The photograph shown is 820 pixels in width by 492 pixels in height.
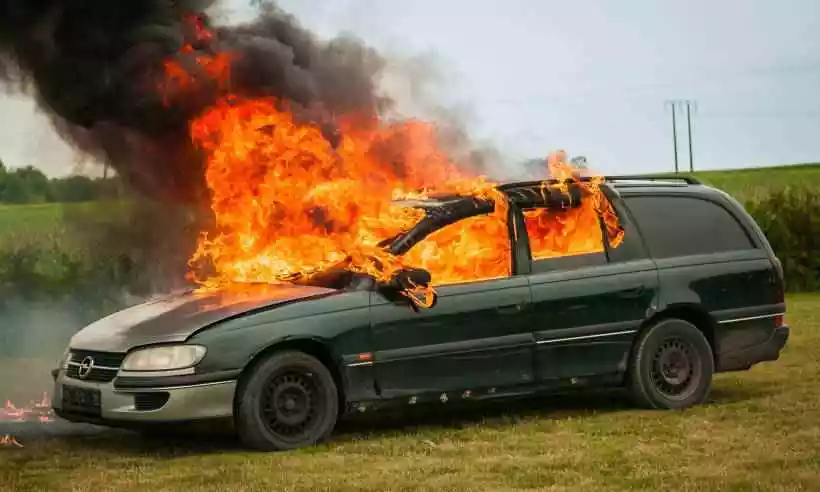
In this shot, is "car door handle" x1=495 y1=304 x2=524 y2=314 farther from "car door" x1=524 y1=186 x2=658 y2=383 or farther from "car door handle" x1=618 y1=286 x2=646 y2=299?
"car door handle" x1=618 y1=286 x2=646 y2=299

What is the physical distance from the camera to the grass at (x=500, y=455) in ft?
24.8

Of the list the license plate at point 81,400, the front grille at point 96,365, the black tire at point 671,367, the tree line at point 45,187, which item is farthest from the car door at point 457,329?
the tree line at point 45,187

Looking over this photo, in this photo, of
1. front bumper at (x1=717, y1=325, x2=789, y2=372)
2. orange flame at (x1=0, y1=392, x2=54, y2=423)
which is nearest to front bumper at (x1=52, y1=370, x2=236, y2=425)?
orange flame at (x1=0, y1=392, x2=54, y2=423)

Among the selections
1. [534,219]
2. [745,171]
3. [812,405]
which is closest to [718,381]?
[812,405]

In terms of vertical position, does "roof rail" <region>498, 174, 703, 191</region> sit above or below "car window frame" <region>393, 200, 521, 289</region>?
above

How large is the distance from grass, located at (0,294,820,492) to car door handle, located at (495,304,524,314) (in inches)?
32.0

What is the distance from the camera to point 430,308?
30.4ft

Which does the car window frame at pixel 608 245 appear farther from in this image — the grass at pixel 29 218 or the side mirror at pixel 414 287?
the grass at pixel 29 218

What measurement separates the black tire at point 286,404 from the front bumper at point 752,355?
10.7 ft

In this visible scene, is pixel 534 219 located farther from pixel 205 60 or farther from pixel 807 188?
pixel 807 188

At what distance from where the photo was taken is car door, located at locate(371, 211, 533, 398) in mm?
9156

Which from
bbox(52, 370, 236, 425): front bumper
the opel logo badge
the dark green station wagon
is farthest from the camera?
the opel logo badge

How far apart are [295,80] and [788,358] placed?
5566 millimetres

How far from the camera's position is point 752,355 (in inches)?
419
